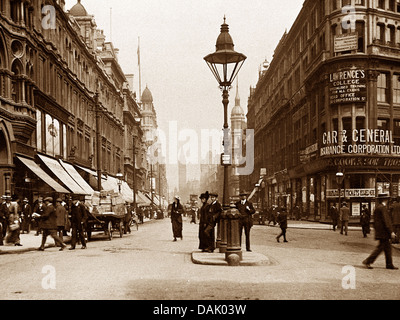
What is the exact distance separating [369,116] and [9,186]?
28222mm

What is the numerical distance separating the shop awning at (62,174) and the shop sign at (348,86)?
2055cm

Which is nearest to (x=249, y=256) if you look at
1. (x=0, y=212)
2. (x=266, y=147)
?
(x=0, y=212)

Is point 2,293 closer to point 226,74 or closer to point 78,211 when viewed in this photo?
point 226,74

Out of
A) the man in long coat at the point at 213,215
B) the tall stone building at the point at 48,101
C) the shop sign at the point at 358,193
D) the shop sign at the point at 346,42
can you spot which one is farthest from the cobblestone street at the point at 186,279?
the shop sign at the point at 346,42

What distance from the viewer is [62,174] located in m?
36.4

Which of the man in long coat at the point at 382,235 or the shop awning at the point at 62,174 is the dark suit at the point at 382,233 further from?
the shop awning at the point at 62,174

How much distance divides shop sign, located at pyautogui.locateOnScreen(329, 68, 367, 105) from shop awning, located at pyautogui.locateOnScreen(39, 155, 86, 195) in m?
20.6

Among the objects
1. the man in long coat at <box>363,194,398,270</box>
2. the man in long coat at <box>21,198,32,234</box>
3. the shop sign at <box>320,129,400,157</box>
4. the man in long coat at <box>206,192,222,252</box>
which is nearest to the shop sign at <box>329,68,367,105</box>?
the shop sign at <box>320,129,400,157</box>

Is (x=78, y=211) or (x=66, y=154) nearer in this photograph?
(x=78, y=211)

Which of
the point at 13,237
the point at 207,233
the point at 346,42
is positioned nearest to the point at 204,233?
the point at 207,233

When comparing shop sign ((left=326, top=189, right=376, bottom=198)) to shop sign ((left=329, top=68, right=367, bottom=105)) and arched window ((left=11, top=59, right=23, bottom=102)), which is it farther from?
arched window ((left=11, top=59, right=23, bottom=102))

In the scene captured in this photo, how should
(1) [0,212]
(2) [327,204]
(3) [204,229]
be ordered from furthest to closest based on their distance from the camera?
(2) [327,204], (1) [0,212], (3) [204,229]

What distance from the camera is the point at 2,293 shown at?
934 centimetres

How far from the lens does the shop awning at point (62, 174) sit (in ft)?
112
